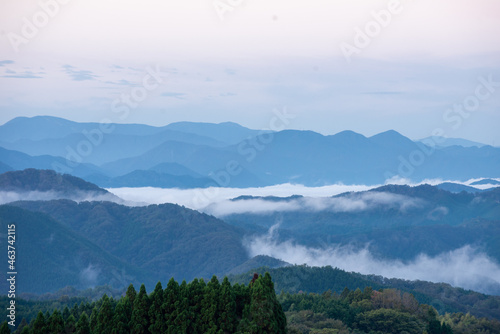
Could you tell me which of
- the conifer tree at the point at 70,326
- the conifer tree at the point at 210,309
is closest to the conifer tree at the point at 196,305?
the conifer tree at the point at 210,309

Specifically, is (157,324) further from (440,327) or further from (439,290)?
(439,290)

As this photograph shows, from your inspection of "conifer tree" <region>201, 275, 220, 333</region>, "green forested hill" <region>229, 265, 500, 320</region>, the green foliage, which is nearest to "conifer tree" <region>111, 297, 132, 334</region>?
the green foliage

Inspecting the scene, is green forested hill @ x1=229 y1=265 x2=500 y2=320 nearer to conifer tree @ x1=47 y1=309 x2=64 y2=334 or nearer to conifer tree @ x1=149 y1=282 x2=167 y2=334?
conifer tree @ x1=149 y1=282 x2=167 y2=334

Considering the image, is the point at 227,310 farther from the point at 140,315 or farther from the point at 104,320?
the point at 104,320

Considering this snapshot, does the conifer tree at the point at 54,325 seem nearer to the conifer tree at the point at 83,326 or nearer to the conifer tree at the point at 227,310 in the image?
the conifer tree at the point at 83,326

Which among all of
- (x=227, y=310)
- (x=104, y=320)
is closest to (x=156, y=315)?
(x=104, y=320)

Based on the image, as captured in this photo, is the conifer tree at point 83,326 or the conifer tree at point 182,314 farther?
the conifer tree at point 182,314

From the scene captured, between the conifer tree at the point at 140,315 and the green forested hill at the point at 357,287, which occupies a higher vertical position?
the conifer tree at the point at 140,315

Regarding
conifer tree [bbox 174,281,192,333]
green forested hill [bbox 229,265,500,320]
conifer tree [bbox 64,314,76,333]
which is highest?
conifer tree [bbox 174,281,192,333]

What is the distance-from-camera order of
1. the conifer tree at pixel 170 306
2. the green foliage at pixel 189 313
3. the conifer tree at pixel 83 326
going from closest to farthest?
1. the conifer tree at pixel 83 326
2. the green foliage at pixel 189 313
3. the conifer tree at pixel 170 306

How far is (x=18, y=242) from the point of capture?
7805 inches

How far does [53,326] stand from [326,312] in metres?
35.6

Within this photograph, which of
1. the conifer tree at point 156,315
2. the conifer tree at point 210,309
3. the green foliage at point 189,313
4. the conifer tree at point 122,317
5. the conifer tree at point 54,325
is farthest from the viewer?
the conifer tree at point 210,309

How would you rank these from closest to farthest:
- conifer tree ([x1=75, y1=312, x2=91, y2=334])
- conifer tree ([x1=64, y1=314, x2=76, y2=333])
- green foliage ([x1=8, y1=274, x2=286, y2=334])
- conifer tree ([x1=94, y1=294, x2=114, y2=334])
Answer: conifer tree ([x1=75, y1=312, x2=91, y2=334]), conifer tree ([x1=64, y1=314, x2=76, y2=333]), conifer tree ([x1=94, y1=294, x2=114, y2=334]), green foliage ([x1=8, y1=274, x2=286, y2=334])
